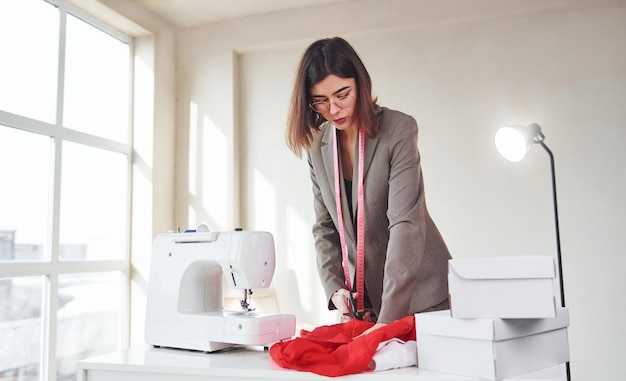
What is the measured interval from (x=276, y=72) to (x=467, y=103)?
1444 mm

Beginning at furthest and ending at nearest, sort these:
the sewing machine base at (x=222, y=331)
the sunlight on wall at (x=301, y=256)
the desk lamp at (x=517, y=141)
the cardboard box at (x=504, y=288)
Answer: the sunlight on wall at (x=301, y=256) → the desk lamp at (x=517, y=141) → the sewing machine base at (x=222, y=331) → the cardboard box at (x=504, y=288)

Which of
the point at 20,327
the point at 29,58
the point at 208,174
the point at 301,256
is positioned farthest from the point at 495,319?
the point at 208,174

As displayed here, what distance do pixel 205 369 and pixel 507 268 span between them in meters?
0.71

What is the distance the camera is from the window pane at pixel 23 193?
3033 mm

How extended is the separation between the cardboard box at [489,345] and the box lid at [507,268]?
0.09 m

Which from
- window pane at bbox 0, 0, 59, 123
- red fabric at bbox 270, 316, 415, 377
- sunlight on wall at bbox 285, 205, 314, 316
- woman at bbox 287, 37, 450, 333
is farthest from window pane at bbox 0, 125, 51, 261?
red fabric at bbox 270, 316, 415, 377

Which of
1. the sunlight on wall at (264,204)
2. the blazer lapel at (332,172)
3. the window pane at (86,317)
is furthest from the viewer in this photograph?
the sunlight on wall at (264,204)

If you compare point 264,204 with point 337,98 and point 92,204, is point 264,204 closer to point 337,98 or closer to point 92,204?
point 92,204

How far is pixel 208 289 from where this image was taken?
1699mm

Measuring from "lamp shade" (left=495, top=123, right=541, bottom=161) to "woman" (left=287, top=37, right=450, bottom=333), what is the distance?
1.28 m

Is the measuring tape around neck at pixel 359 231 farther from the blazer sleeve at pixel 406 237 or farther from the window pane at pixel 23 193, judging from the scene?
the window pane at pixel 23 193

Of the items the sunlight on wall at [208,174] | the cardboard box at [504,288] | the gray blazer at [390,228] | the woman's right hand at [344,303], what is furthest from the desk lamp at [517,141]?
the sunlight on wall at [208,174]

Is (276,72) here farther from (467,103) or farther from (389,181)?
(389,181)

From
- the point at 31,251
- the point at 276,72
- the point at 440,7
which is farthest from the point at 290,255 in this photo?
the point at 440,7
